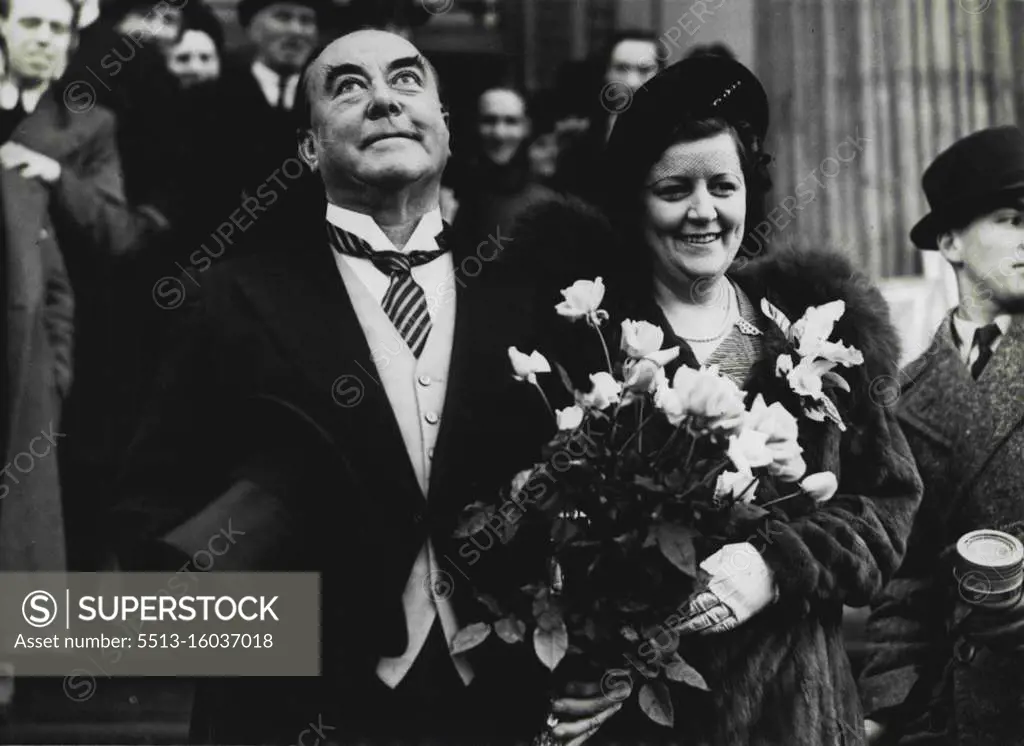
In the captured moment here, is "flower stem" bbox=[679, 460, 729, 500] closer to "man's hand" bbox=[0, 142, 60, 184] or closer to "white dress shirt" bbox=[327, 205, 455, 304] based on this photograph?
"white dress shirt" bbox=[327, 205, 455, 304]

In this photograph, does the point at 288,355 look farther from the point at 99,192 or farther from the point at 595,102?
the point at 595,102

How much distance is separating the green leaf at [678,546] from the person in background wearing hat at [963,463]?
1274mm

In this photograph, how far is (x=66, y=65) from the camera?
5.18m

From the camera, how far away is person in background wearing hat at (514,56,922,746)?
173 inches

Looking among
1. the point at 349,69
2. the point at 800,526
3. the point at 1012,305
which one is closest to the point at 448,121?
the point at 349,69

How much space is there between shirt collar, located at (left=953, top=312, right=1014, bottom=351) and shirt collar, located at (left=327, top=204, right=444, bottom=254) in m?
1.91

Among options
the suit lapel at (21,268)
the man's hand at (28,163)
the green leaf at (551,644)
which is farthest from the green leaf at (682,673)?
the man's hand at (28,163)

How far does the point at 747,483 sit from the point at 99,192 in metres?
2.53

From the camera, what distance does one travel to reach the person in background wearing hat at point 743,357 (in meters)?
4.41

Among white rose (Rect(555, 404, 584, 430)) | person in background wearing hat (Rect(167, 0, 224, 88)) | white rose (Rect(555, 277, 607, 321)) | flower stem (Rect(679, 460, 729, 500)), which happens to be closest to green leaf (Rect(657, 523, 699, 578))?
flower stem (Rect(679, 460, 729, 500))

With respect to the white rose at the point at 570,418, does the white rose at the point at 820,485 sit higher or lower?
lower

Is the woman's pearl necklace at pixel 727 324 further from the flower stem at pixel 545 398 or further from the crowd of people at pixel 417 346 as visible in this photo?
the flower stem at pixel 545 398

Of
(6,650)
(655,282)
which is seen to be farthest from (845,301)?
(6,650)

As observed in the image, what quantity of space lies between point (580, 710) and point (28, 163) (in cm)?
269
